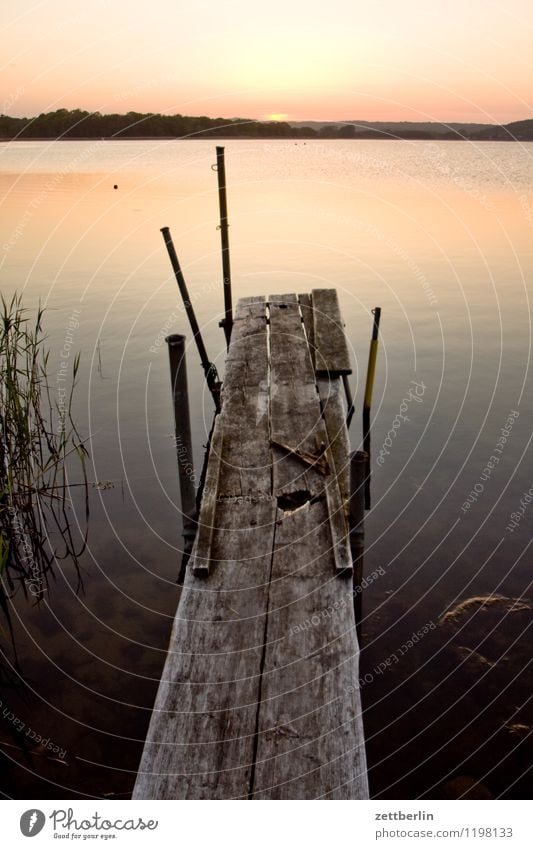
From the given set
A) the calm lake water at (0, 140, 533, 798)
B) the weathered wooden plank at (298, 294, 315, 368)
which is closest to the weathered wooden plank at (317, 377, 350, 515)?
the weathered wooden plank at (298, 294, 315, 368)

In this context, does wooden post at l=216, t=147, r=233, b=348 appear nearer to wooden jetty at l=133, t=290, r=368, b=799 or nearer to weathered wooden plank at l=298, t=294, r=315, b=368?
weathered wooden plank at l=298, t=294, r=315, b=368

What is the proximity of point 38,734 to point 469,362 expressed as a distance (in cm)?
1098

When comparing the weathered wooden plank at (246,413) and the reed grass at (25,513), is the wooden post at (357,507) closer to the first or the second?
the weathered wooden plank at (246,413)

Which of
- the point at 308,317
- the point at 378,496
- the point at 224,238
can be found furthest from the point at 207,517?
the point at 224,238

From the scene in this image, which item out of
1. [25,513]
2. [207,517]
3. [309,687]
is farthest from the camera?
[25,513]

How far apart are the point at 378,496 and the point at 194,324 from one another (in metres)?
4.96

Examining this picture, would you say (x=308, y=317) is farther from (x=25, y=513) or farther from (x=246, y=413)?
(x=25, y=513)

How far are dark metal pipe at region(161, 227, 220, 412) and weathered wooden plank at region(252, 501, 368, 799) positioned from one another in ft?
20.8

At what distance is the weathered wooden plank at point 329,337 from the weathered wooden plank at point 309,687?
143 inches

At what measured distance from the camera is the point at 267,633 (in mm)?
4559

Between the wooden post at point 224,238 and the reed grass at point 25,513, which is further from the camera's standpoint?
the wooden post at point 224,238

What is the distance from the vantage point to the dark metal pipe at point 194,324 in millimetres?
11453

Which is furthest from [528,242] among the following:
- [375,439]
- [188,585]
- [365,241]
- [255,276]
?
[188,585]

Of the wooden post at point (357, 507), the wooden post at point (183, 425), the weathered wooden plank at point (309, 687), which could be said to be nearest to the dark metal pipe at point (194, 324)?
the wooden post at point (183, 425)
